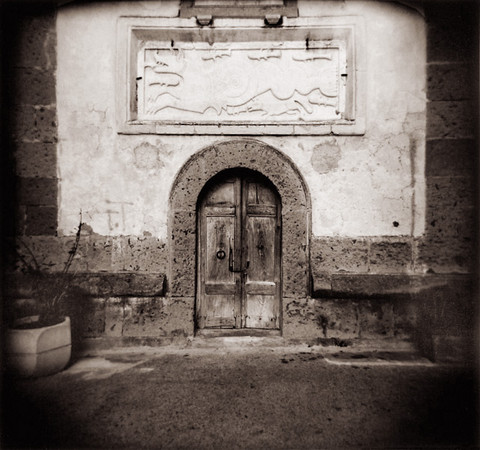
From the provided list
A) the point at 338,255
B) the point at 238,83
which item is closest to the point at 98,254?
the point at 238,83

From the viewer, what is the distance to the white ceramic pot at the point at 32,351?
265 cm

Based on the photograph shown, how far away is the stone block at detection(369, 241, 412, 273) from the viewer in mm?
3396

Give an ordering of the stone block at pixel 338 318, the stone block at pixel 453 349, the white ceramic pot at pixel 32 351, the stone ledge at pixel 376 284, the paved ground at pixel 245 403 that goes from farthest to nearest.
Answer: the stone block at pixel 338 318 → the stone ledge at pixel 376 284 → the stone block at pixel 453 349 → the white ceramic pot at pixel 32 351 → the paved ground at pixel 245 403

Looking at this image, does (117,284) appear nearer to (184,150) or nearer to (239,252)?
(239,252)

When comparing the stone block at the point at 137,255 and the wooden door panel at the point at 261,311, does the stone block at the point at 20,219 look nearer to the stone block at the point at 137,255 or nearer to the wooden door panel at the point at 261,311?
the stone block at the point at 137,255

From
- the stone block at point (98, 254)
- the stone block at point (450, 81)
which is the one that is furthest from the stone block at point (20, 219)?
the stone block at point (450, 81)

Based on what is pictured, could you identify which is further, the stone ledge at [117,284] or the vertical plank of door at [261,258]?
the vertical plank of door at [261,258]

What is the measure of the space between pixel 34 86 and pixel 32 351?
9.04ft

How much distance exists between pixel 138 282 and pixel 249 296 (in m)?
1.26

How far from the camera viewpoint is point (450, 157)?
3.32 metres

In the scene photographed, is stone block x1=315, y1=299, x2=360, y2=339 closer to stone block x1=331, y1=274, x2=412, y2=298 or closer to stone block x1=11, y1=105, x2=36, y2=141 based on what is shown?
stone block x1=331, y1=274, x2=412, y2=298

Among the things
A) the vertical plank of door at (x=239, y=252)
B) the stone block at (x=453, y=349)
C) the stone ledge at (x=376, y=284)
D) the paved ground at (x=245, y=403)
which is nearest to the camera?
the paved ground at (x=245, y=403)

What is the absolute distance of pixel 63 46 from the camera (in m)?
3.40

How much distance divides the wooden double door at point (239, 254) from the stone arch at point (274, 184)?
0.56ft
